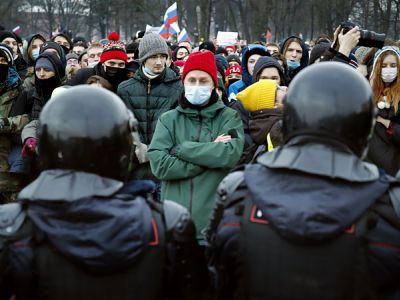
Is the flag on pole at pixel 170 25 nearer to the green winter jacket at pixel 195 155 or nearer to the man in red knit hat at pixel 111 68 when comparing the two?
the man in red knit hat at pixel 111 68

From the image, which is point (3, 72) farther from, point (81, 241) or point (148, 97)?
point (81, 241)

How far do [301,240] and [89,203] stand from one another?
0.80 metres

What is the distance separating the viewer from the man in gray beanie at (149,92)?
5785 mm

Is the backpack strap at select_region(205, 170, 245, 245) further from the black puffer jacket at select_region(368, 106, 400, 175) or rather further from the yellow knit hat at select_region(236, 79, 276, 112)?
the black puffer jacket at select_region(368, 106, 400, 175)

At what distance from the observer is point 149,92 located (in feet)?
19.4

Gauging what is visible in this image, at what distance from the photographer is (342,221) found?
221cm

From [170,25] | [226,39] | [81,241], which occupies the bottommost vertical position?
[81,241]

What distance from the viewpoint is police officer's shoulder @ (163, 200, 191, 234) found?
2504 mm

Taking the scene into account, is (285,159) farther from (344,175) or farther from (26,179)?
(26,179)

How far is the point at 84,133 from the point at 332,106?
3.21ft

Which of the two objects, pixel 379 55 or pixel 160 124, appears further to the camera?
pixel 379 55

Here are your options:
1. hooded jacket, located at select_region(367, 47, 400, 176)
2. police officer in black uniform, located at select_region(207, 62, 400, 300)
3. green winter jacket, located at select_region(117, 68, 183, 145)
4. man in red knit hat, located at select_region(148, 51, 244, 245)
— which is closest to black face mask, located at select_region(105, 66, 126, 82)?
green winter jacket, located at select_region(117, 68, 183, 145)

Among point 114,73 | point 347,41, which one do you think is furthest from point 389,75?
point 114,73

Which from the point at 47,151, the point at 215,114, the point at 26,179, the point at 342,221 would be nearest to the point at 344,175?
the point at 342,221
